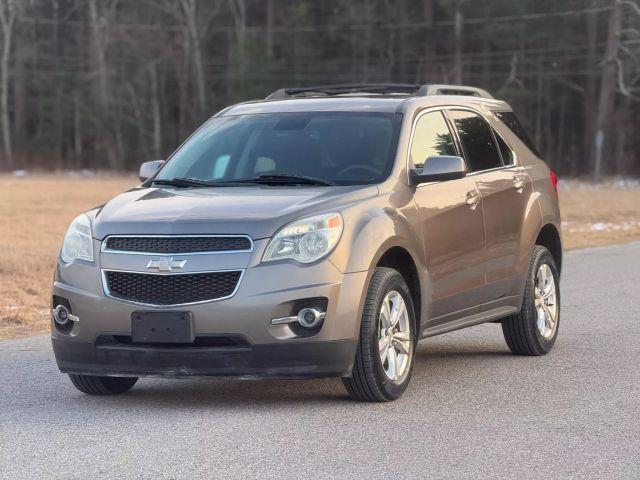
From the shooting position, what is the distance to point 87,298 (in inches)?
295

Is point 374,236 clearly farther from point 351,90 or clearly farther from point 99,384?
point 351,90

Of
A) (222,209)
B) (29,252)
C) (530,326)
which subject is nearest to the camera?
(222,209)

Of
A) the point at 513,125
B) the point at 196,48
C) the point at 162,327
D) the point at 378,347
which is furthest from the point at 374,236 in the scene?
the point at 196,48

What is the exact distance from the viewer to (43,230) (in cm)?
2472

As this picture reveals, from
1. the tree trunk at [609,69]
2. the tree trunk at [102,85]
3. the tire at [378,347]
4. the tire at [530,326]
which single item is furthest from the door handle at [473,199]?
the tree trunk at [102,85]

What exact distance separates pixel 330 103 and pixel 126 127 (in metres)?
76.6

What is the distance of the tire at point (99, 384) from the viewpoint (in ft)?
26.2

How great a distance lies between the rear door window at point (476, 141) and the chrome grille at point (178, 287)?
248 centimetres

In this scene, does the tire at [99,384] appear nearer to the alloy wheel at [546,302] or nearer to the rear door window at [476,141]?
the rear door window at [476,141]

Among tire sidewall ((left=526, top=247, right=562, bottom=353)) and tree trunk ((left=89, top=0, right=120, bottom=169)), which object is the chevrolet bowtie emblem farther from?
tree trunk ((left=89, top=0, right=120, bottom=169))

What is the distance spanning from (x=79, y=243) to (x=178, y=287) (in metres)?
0.82

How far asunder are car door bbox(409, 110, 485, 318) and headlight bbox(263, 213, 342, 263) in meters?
0.97

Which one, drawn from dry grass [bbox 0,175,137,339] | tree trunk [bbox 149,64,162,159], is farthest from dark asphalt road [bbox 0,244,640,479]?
tree trunk [bbox 149,64,162,159]

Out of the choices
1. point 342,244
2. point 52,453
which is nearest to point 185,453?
point 52,453
